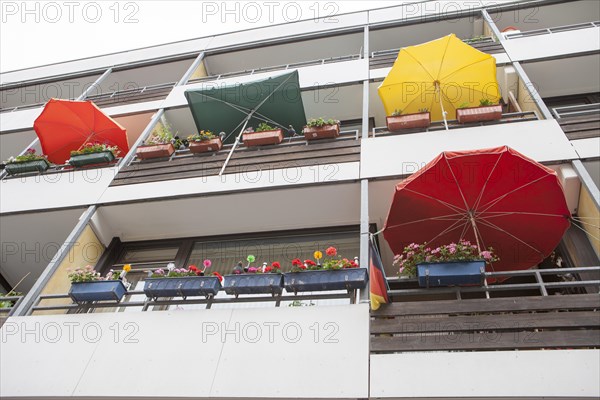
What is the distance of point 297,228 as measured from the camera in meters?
10.6

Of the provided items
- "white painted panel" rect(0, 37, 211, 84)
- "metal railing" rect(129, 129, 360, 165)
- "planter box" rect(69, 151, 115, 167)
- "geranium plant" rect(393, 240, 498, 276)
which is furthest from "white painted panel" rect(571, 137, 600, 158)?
"white painted panel" rect(0, 37, 211, 84)

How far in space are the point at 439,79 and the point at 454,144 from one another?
79.6 inches

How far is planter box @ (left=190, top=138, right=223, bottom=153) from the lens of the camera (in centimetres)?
1140

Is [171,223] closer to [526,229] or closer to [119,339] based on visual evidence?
[119,339]

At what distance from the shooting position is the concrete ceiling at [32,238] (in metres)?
11.1

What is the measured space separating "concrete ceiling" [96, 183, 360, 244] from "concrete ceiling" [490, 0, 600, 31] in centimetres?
844

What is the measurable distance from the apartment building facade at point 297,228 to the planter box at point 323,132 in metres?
0.20

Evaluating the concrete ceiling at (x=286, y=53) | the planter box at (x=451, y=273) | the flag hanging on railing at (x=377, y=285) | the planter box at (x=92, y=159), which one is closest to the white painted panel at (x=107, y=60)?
the concrete ceiling at (x=286, y=53)

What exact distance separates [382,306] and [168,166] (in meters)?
6.11

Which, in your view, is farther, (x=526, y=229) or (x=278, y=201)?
(x=278, y=201)

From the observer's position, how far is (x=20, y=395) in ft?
23.1

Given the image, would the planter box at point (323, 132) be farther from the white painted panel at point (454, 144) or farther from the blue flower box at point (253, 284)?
the blue flower box at point (253, 284)

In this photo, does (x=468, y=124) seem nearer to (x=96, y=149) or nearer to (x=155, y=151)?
(x=155, y=151)

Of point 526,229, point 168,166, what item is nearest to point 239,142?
point 168,166
